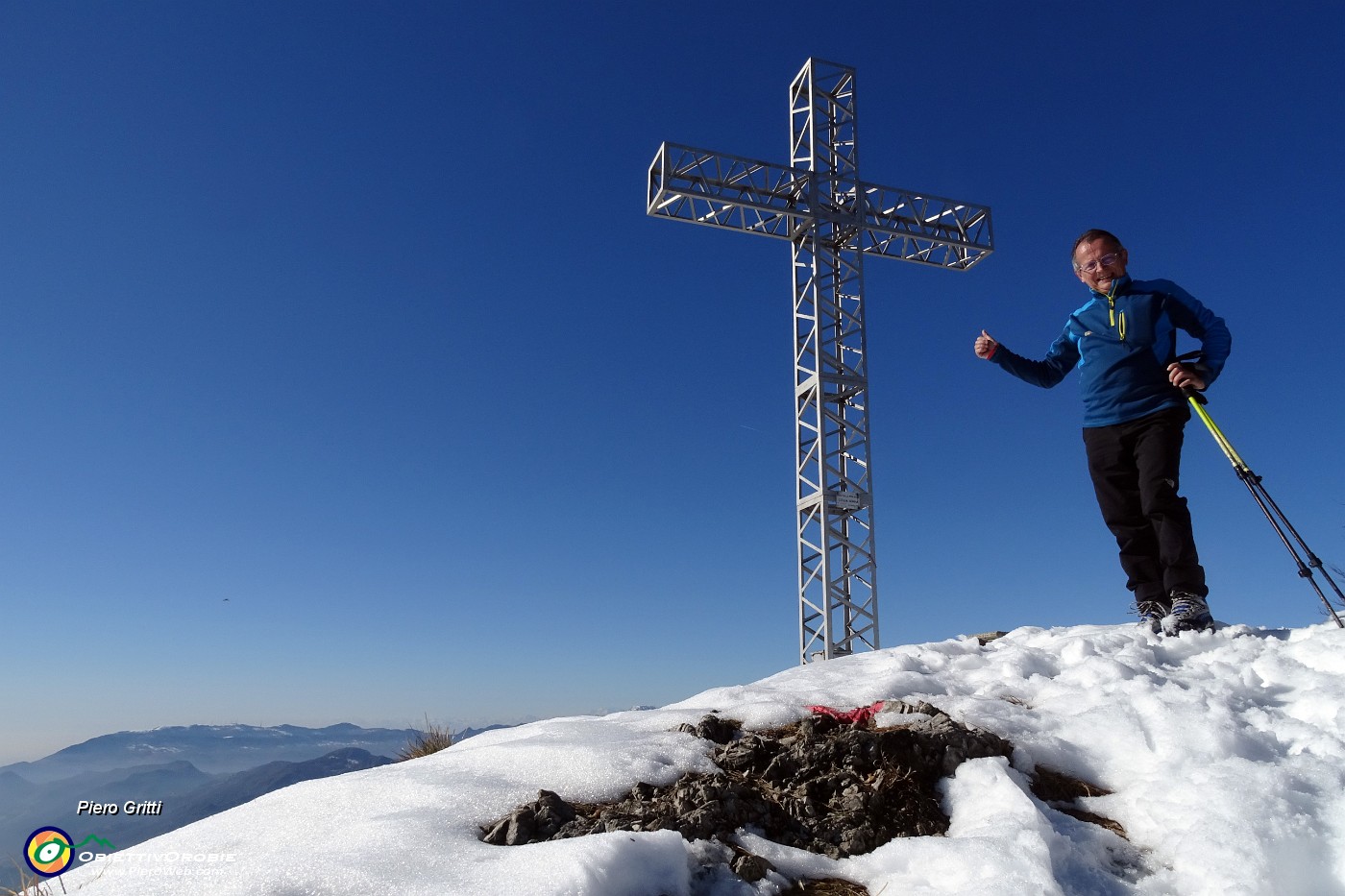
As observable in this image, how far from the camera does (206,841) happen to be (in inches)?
91.6

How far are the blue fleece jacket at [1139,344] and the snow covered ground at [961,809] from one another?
1.58 m

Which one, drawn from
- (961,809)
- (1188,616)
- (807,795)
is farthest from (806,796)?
(1188,616)

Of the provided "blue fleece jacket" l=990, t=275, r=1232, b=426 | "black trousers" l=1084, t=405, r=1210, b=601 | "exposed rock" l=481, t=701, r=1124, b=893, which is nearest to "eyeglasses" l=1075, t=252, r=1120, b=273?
"blue fleece jacket" l=990, t=275, r=1232, b=426

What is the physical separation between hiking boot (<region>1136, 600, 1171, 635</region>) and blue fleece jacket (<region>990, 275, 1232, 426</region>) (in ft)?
3.48

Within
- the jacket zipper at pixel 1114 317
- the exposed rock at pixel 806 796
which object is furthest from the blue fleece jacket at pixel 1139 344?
the exposed rock at pixel 806 796

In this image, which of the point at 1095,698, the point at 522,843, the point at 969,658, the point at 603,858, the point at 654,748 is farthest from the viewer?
the point at 969,658

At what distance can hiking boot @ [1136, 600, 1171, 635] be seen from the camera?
4.45 m

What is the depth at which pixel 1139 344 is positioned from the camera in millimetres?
4730

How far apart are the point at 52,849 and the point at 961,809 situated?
3.08 metres

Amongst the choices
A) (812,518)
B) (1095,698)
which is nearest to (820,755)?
(1095,698)

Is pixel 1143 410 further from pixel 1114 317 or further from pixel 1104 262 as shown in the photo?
pixel 1104 262

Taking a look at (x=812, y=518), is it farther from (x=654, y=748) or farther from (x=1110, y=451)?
(x=654, y=748)

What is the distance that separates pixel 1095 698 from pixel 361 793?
2.78 meters

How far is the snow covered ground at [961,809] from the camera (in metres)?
2.07
